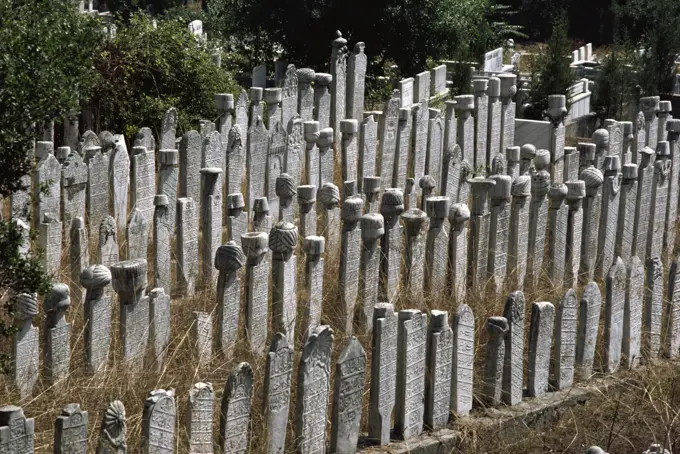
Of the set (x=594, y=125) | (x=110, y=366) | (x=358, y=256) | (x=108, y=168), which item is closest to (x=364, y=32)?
(x=594, y=125)

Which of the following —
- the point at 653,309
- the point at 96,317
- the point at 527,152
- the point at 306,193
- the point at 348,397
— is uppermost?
the point at 527,152

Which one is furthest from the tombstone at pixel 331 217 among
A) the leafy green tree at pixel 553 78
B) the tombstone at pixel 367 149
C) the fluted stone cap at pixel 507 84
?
the leafy green tree at pixel 553 78

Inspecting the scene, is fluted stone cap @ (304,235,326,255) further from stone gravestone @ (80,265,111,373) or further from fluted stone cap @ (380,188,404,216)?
stone gravestone @ (80,265,111,373)

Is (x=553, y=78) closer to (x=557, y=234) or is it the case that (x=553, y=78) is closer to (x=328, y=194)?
(x=557, y=234)

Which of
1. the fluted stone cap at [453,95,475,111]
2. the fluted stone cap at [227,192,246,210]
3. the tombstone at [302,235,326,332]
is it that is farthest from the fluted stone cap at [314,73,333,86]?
the tombstone at [302,235,326,332]

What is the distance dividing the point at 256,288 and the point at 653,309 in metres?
2.22

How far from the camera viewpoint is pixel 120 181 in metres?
8.52

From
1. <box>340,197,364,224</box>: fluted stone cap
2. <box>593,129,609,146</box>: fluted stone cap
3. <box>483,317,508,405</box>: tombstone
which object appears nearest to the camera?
<box>483,317,508,405</box>: tombstone

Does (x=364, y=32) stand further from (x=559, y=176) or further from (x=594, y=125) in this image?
(x=559, y=176)

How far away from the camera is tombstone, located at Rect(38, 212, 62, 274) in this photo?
721 centimetres

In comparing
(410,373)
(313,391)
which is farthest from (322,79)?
(313,391)

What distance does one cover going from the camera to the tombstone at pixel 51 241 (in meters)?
7.21

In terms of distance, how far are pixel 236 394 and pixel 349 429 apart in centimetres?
71

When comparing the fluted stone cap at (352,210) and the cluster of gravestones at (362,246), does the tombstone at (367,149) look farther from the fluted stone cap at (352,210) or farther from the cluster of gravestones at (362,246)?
the fluted stone cap at (352,210)
